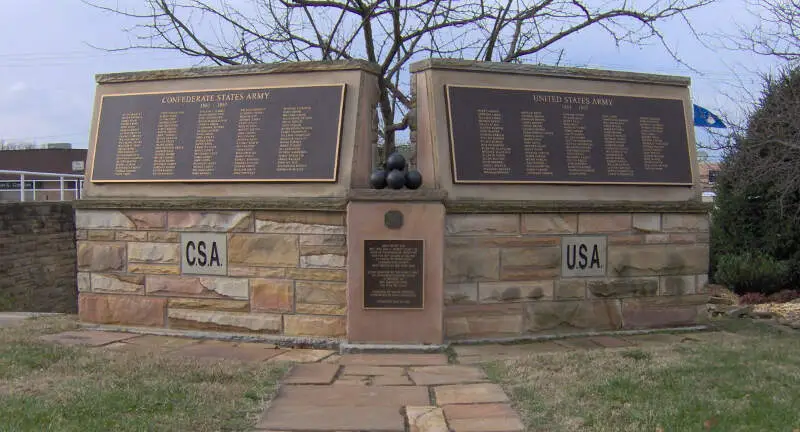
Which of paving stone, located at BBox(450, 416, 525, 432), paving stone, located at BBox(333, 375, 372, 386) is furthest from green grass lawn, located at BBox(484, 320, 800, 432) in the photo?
paving stone, located at BBox(333, 375, 372, 386)

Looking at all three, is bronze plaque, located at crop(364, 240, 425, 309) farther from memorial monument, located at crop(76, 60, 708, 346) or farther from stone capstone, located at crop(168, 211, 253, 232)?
stone capstone, located at crop(168, 211, 253, 232)

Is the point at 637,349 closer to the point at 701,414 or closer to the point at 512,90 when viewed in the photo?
A: the point at 701,414

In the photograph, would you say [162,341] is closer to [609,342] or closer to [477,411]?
[477,411]

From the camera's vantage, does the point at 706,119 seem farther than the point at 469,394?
Yes

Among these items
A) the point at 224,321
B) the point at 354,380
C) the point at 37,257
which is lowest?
the point at 354,380

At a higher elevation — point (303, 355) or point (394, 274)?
point (394, 274)

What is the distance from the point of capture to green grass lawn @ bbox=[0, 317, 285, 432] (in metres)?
3.87

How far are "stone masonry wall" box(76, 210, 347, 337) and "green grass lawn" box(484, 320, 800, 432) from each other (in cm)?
196

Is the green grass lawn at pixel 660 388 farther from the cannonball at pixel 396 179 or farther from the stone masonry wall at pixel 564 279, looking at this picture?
the cannonball at pixel 396 179

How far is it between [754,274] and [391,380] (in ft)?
29.0

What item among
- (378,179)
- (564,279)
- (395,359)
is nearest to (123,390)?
(395,359)

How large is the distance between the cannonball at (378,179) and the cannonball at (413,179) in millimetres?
236

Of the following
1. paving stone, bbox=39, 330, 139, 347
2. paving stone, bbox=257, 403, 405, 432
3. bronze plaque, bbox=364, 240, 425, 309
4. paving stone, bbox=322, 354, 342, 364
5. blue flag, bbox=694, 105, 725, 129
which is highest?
blue flag, bbox=694, 105, 725, 129

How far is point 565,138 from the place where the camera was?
6.97 m
